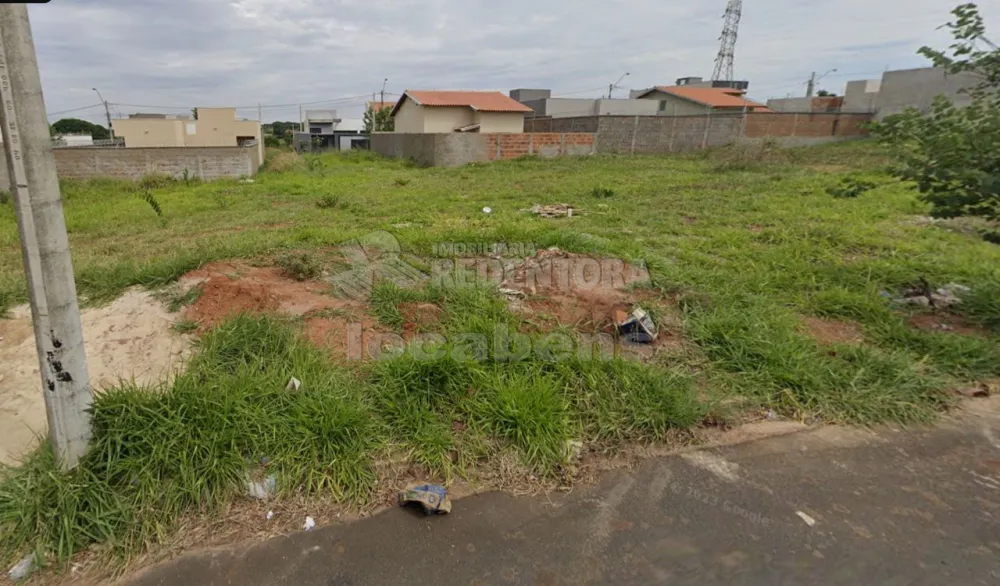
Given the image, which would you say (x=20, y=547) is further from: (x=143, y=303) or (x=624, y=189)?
(x=624, y=189)

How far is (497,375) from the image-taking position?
9.06ft

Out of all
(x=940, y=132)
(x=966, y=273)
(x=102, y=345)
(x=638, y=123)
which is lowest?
(x=102, y=345)

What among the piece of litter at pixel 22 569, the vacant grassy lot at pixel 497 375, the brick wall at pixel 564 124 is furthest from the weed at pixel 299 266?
the brick wall at pixel 564 124

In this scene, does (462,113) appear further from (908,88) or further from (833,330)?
(833,330)

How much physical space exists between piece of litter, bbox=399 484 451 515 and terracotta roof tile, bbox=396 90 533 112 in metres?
23.5

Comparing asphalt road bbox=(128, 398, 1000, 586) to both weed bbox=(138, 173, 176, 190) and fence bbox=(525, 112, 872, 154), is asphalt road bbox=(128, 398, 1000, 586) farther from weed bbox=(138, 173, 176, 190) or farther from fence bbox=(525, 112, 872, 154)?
fence bbox=(525, 112, 872, 154)

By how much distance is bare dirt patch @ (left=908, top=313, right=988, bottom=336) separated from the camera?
366 cm

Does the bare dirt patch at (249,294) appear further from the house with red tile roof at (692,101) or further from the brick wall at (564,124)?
the house with red tile roof at (692,101)

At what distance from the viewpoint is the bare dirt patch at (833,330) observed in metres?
3.54

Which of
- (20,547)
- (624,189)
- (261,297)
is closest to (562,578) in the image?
(20,547)

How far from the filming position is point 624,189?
10.9 metres

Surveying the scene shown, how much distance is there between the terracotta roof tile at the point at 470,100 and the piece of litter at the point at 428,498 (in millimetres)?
23466

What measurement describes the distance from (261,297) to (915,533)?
3646 mm

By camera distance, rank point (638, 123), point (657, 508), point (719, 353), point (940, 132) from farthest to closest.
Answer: point (638, 123)
point (940, 132)
point (719, 353)
point (657, 508)
